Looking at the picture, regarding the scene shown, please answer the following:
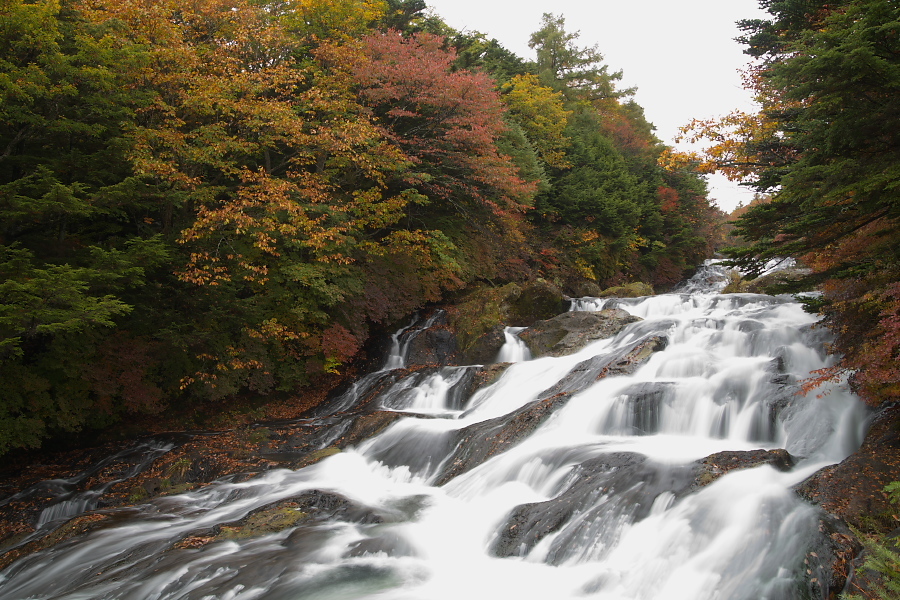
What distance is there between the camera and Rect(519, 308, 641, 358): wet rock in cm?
1331

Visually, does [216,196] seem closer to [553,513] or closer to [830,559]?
[553,513]

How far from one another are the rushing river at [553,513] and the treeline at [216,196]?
11.3ft

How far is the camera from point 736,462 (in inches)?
239

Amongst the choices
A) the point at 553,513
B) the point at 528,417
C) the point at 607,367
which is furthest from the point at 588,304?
the point at 553,513

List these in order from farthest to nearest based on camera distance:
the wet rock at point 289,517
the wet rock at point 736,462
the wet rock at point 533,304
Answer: the wet rock at point 533,304 → the wet rock at point 289,517 → the wet rock at point 736,462

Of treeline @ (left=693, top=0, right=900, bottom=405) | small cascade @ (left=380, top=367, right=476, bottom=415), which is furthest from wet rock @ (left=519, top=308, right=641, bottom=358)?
treeline @ (left=693, top=0, right=900, bottom=405)

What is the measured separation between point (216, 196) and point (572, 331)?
9135mm

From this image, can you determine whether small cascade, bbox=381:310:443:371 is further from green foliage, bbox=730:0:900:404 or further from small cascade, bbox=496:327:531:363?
green foliage, bbox=730:0:900:404

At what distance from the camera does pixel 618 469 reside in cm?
658

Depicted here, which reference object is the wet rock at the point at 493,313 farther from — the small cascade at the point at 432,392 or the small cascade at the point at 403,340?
the small cascade at the point at 432,392

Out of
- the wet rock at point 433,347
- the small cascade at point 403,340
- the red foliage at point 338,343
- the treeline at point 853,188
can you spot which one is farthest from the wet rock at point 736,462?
the small cascade at point 403,340

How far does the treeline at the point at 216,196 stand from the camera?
8.34 m

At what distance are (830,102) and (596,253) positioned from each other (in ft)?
55.3

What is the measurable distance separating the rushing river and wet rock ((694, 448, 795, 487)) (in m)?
0.10
